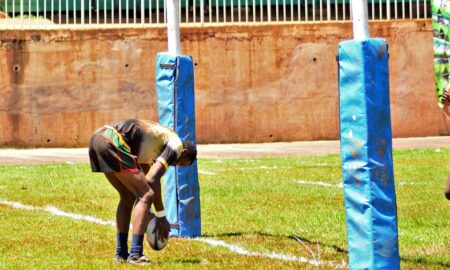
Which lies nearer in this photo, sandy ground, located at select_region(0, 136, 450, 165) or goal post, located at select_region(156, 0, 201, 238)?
goal post, located at select_region(156, 0, 201, 238)

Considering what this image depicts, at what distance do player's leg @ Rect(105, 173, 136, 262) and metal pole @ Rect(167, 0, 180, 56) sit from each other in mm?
2141

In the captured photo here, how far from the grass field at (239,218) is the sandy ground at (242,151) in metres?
1.94

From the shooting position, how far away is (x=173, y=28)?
37.4ft

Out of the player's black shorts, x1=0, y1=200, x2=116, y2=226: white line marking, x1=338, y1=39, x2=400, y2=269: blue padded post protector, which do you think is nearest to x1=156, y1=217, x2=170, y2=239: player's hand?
the player's black shorts

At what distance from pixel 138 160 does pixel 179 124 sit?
185cm

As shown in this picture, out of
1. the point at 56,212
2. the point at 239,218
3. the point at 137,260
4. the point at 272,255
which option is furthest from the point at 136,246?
the point at 56,212

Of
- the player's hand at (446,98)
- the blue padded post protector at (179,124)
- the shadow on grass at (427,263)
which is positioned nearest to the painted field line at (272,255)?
the blue padded post protector at (179,124)

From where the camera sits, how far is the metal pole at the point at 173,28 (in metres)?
11.4

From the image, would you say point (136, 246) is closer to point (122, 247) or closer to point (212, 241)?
point (122, 247)

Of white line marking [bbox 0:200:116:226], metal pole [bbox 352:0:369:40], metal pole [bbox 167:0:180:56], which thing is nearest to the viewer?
metal pole [bbox 352:0:369:40]

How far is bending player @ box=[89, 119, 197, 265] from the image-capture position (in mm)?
9250

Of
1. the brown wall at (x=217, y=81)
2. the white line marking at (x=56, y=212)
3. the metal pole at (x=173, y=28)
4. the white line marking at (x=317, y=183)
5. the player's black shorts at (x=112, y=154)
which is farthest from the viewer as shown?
the brown wall at (x=217, y=81)

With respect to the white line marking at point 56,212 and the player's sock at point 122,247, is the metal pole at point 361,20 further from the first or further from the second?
the white line marking at point 56,212

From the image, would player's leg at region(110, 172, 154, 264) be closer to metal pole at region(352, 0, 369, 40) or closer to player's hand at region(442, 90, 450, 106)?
metal pole at region(352, 0, 369, 40)
